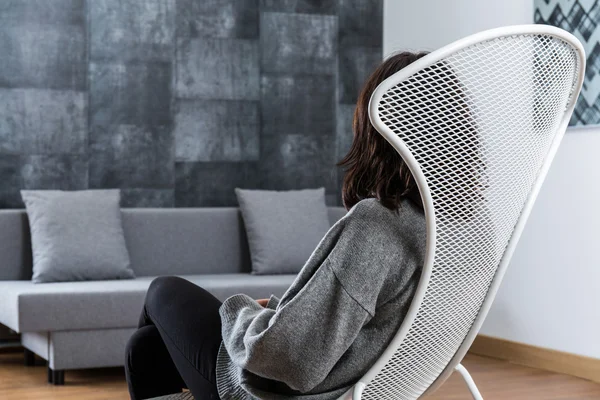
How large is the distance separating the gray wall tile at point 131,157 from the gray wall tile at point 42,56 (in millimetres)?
351

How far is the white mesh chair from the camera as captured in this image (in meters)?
1.43

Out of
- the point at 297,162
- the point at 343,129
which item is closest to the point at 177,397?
the point at 297,162

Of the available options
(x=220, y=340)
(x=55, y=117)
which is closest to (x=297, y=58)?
(x=55, y=117)

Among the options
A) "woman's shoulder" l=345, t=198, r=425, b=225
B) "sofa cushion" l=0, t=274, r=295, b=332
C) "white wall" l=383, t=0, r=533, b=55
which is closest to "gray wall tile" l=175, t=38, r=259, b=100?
"white wall" l=383, t=0, r=533, b=55

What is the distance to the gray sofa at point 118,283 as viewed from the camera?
3.78 metres

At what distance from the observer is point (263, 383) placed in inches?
62.9

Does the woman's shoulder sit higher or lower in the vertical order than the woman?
higher

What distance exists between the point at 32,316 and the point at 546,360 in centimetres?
250

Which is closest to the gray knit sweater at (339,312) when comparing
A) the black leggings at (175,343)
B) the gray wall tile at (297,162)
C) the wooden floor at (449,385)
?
the black leggings at (175,343)

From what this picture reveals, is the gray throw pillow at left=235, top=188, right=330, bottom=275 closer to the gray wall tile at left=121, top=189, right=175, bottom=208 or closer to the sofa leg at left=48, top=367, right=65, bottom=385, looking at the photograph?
the gray wall tile at left=121, top=189, right=175, bottom=208

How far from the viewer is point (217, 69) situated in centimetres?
534

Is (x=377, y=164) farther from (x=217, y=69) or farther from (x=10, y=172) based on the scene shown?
(x=217, y=69)

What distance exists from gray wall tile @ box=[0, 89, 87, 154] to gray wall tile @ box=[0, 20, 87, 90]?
2.3 inches

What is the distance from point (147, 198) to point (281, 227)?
2.98ft
